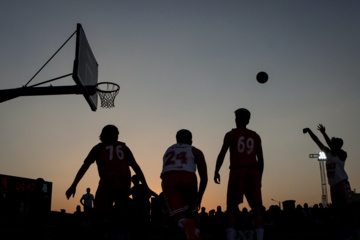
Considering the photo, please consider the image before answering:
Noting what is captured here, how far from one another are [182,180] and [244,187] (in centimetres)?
105

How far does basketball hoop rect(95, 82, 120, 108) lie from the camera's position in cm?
1232

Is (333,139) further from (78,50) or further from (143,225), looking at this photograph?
(78,50)

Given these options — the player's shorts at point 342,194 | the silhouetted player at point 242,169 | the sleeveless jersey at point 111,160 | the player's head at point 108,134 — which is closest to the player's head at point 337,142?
the player's shorts at point 342,194

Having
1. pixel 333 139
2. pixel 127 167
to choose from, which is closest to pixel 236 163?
pixel 127 167

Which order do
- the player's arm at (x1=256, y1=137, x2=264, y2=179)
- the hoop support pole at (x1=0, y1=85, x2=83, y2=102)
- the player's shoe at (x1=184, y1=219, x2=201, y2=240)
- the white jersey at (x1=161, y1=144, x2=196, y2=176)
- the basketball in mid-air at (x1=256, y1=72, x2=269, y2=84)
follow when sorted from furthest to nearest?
the basketball in mid-air at (x1=256, y1=72, x2=269, y2=84), the hoop support pole at (x1=0, y1=85, x2=83, y2=102), the player's arm at (x1=256, y1=137, x2=264, y2=179), the white jersey at (x1=161, y1=144, x2=196, y2=176), the player's shoe at (x1=184, y1=219, x2=201, y2=240)

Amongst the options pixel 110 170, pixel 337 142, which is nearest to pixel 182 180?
pixel 110 170

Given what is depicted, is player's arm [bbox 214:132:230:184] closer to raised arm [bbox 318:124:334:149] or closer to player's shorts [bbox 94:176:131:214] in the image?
player's shorts [bbox 94:176:131:214]

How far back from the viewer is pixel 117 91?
1264 centimetres

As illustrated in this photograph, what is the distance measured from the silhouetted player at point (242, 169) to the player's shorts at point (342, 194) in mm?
2669

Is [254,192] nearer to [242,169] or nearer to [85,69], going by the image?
[242,169]

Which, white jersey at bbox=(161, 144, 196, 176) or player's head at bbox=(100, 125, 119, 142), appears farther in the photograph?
player's head at bbox=(100, 125, 119, 142)

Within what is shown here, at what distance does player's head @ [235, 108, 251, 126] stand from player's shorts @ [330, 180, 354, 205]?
2937 millimetres

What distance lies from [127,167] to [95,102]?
7.15 meters

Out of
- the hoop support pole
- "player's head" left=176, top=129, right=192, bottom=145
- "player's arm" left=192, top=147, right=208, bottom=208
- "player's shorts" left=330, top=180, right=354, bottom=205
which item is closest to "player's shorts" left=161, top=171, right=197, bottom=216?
"player's arm" left=192, top=147, right=208, bottom=208
